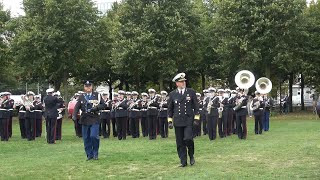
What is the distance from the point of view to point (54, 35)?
117 ft

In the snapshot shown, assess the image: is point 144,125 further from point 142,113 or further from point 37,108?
point 37,108

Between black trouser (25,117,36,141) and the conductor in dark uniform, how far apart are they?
32.5ft

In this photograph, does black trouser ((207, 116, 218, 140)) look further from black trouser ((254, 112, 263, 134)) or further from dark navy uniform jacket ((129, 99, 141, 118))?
dark navy uniform jacket ((129, 99, 141, 118))

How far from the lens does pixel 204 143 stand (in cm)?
1794

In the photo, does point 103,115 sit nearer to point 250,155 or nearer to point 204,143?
point 204,143

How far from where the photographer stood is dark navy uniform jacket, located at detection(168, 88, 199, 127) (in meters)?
12.3

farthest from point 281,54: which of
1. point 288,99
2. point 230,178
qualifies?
point 230,178

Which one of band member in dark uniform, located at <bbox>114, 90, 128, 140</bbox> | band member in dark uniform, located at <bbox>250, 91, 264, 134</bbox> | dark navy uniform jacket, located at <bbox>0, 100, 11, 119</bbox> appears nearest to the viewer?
dark navy uniform jacket, located at <bbox>0, 100, 11, 119</bbox>

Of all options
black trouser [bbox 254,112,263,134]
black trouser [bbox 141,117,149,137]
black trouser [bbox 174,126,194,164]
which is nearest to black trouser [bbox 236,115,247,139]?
black trouser [bbox 254,112,263,134]

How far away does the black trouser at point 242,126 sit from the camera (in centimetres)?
1950

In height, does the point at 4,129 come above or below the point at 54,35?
below

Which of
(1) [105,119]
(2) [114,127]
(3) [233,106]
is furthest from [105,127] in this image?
(3) [233,106]

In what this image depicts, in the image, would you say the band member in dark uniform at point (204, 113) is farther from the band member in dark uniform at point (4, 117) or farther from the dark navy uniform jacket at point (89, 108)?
the band member in dark uniform at point (4, 117)

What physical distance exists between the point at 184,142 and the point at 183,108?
0.81 metres
